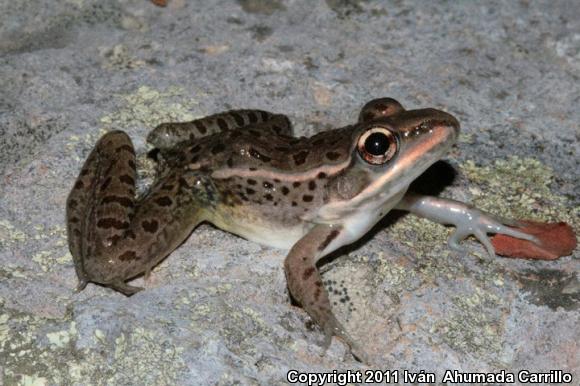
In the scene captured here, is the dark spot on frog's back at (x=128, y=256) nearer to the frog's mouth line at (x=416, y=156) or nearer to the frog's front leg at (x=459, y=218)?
the frog's mouth line at (x=416, y=156)

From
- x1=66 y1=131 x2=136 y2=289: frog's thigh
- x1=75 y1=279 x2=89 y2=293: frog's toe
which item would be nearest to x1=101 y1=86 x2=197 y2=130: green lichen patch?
x1=66 y1=131 x2=136 y2=289: frog's thigh

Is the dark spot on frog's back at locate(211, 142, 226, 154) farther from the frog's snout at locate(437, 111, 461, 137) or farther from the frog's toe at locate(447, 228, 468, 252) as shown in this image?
the frog's toe at locate(447, 228, 468, 252)

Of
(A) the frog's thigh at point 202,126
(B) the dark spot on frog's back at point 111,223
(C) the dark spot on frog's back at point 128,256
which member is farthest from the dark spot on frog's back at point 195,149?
(C) the dark spot on frog's back at point 128,256

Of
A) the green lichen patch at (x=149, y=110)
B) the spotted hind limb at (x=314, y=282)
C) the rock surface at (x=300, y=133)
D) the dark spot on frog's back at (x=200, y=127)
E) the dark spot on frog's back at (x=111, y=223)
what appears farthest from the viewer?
the green lichen patch at (x=149, y=110)

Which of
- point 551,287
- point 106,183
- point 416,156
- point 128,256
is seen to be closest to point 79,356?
point 128,256

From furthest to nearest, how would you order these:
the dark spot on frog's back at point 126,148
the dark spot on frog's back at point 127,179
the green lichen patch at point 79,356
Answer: the dark spot on frog's back at point 126,148, the dark spot on frog's back at point 127,179, the green lichen patch at point 79,356
